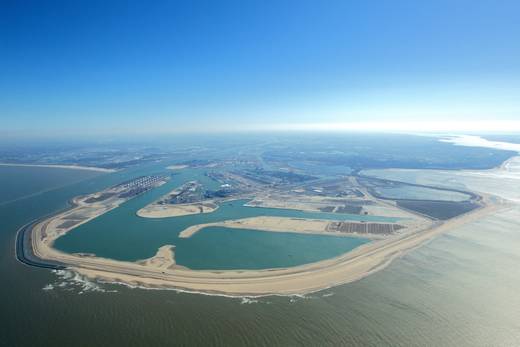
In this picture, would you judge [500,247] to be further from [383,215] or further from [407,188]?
[407,188]

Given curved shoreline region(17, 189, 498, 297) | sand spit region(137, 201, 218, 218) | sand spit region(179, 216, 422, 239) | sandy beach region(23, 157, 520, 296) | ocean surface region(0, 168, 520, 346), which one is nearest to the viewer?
ocean surface region(0, 168, 520, 346)

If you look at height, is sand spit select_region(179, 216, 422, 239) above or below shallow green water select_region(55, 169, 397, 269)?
above

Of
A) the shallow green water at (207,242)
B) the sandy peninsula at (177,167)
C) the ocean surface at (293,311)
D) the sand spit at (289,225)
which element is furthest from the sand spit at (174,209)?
the sandy peninsula at (177,167)

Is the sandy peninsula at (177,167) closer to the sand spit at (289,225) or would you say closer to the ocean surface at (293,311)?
the sand spit at (289,225)

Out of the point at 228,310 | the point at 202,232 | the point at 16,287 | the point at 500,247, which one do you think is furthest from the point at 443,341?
the point at 16,287

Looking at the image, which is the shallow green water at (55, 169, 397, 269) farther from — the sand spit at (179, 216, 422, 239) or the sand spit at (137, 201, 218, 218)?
the sand spit at (137, 201, 218, 218)

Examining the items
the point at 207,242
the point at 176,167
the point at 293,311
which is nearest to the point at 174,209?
the point at 207,242

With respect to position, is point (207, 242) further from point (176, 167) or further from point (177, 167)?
point (176, 167)

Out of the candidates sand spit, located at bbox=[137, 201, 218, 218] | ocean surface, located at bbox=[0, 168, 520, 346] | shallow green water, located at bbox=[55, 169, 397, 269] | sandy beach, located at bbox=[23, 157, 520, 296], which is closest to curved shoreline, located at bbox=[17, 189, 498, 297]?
sandy beach, located at bbox=[23, 157, 520, 296]
